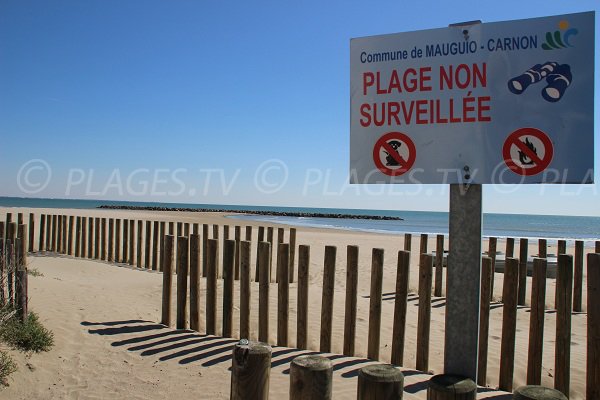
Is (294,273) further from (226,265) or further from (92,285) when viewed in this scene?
(226,265)

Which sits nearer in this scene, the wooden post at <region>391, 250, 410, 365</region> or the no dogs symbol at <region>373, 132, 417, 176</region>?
the no dogs symbol at <region>373, 132, 417, 176</region>

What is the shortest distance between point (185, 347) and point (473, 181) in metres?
3.71

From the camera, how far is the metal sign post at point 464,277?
325 centimetres

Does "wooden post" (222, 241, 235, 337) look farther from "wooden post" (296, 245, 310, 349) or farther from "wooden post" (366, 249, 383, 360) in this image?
"wooden post" (366, 249, 383, 360)

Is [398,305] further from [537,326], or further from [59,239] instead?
[59,239]

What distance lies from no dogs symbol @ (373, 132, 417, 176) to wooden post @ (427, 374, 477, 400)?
1470mm

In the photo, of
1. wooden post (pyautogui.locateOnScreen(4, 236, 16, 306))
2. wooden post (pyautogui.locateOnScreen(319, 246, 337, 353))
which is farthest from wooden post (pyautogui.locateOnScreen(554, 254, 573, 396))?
wooden post (pyautogui.locateOnScreen(4, 236, 16, 306))

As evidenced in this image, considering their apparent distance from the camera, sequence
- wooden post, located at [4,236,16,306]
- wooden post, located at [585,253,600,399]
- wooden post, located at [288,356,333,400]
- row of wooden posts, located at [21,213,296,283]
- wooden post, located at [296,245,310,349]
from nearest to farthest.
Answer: wooden post, located at [288,356,333,400] → wooden post, located at [585,253,600,399] → wooden post, located at [4,236,16,306] → wooden post, located at [296,245,310,349] → row of wooden posts, located at [21,213,296,283]

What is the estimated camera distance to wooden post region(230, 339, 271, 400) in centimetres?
252

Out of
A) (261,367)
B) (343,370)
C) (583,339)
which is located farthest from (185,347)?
(583,339)

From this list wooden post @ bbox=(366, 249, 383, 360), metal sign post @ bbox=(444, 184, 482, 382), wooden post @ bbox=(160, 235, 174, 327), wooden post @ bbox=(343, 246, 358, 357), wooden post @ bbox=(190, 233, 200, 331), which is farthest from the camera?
wooden post @ bbox=(160, 235, 174, 327)

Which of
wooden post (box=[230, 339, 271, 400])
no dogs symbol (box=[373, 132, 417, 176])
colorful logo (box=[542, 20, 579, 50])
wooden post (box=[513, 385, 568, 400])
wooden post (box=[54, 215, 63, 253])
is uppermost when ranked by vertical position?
colorful logo (box=[542, 20, 579, 50])

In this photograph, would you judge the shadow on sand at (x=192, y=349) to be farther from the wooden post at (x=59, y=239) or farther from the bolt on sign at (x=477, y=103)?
the wooden post at (x=59, y=239)

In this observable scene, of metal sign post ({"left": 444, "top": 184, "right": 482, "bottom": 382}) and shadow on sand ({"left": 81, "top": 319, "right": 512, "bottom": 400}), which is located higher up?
metal sign post ({"left": 444, "top": 184, "right": 482, "bottom": 382})
